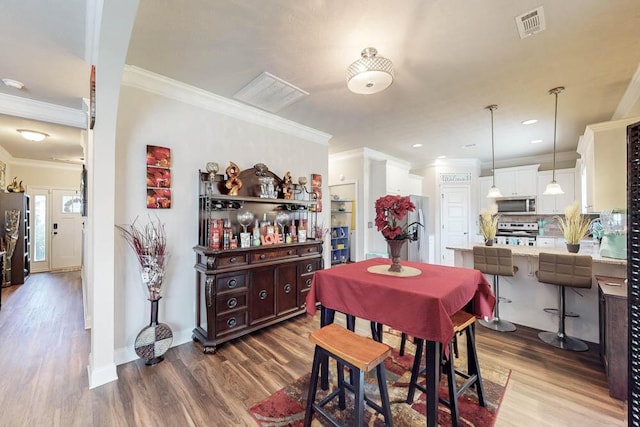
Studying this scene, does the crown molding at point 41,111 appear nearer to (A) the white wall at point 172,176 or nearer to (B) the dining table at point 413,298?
(A) the white wall at point 172,176

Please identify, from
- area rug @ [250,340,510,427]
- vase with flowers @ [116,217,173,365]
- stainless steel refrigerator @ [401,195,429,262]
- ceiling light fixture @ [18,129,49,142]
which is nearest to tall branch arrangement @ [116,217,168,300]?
vase with flowers @ [116,217,173,365]

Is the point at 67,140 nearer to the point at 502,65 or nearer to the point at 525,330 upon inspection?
the point at 502,65

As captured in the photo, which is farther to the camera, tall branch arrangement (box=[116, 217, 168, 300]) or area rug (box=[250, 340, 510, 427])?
tall branch arrangement (box=[116, 217, 168, 300])

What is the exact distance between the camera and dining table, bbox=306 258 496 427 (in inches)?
53.3

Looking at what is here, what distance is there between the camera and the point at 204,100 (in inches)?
114

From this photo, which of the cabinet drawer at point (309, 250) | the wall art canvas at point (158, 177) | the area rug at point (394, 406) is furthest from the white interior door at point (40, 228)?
the area rug at point (394, 406)

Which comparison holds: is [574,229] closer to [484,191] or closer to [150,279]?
[484,191]

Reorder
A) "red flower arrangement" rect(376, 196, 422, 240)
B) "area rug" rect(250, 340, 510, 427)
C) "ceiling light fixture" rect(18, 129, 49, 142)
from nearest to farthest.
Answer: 1. "area rug" rect(250, 340, 510, 427)
2. "red flower arrangement" rect(376, 196, 422, 240)
3. "ceiling light fixture" rect(18, 129, 49, 142)

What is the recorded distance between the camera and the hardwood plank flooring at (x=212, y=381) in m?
1.70

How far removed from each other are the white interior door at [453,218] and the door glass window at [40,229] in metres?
9.45

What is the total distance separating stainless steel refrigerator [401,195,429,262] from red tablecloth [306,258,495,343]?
142 inches

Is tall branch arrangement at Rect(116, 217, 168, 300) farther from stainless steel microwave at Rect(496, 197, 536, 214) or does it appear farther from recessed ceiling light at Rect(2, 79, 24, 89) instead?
stainless steel microwave at Rect(496, 197, 536, 214)

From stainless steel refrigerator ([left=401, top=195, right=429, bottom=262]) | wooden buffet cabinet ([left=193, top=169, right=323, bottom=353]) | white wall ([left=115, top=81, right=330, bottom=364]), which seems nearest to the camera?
white wall ([left=115, top=81, right=330, bottom=364])

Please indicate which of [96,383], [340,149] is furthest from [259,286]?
[340,149]
